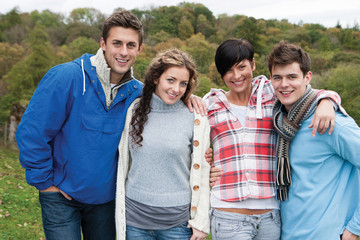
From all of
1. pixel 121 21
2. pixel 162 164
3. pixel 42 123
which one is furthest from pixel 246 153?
pixel 42 123

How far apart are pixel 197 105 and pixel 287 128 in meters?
0.76

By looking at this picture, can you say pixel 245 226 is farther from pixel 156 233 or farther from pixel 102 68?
pixel 102 68

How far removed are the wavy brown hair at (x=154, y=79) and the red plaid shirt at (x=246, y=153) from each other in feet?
1.31

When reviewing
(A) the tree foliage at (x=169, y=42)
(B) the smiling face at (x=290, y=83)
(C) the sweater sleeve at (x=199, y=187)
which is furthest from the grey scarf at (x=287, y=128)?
(A) the tree foliage at (x=169, y=42)

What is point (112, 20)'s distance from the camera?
2752mm

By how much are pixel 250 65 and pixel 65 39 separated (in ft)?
165

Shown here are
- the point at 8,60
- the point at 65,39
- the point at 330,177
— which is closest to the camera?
the point at 330,177

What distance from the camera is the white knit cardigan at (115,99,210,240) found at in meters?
2.63

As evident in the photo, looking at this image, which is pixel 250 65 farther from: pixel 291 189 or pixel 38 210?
pixel 38 210

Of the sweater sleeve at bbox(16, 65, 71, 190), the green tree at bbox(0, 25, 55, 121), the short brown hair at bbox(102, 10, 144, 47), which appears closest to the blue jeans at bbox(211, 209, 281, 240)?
the sweater sleeve at bbox(16, 65, 71, 190)

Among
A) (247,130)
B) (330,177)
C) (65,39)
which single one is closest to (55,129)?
(247,130)

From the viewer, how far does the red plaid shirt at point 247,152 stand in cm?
261

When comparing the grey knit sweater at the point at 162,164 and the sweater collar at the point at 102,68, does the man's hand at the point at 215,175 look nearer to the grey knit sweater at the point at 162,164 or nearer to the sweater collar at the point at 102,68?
the grey knit sweater at the point at 162,164

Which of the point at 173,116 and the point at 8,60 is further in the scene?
the point at 8,60
